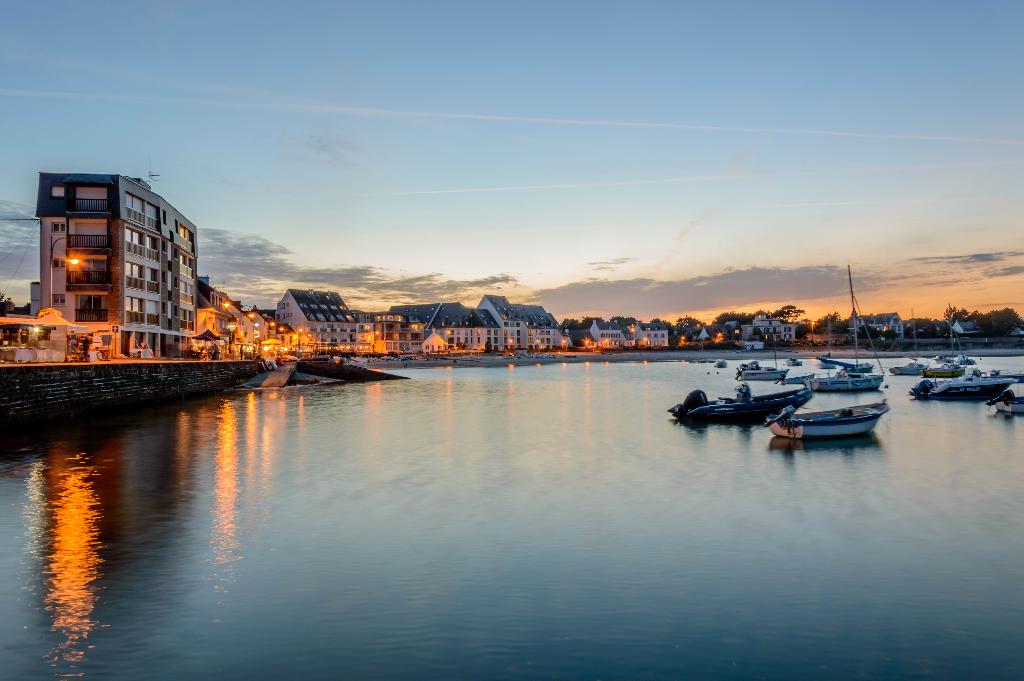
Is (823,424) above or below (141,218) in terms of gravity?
below

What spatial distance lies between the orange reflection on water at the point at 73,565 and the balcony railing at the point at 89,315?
41.4 metres

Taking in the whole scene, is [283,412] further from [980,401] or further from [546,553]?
[980,401]

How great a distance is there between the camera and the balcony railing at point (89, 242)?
60188 millimetres

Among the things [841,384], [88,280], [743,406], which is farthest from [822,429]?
[88,280]

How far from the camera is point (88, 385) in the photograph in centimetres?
4541

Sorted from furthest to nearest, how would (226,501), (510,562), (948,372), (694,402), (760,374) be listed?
1. (760,374)
2. (948,372)
3. (694,402)
4. (226,501)
5. (510,562)

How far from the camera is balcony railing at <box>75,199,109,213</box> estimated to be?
60375 mm

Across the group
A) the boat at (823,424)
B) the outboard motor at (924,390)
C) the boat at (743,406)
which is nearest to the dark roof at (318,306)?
the outboard motor at (924,390)

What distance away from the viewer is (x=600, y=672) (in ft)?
34.2

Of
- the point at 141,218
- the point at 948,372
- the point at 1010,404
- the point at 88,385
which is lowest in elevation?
the point at 1010,404

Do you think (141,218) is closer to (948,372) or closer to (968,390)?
(968,390)

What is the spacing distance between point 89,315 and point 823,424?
57653mm

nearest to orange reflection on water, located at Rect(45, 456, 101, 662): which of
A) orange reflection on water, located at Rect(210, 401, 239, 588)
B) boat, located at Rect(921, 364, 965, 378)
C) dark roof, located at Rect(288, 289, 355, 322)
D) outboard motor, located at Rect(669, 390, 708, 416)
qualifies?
orange reflection on water, located at Rect(210, 401, 239, 588)

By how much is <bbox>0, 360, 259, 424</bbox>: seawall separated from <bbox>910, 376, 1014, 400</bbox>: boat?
6521 centimetres
